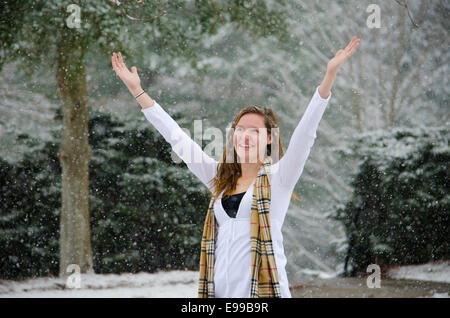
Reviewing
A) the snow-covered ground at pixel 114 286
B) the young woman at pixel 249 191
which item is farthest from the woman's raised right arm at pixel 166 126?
the snow-covered ground at pixel 114 286

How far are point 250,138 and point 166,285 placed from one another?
3.74 meters

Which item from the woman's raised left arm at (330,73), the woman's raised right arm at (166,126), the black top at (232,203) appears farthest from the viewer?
the woman's raised right arm at (166,126)

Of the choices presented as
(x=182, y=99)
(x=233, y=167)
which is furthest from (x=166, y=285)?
(x=233, y=167)

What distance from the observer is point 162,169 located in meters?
5.16

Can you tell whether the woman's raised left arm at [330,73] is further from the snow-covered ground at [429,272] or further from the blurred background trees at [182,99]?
the snow-covered ground at [429,272]

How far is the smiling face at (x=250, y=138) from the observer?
1547 millimetres

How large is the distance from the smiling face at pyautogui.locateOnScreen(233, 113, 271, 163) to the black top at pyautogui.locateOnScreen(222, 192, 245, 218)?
12 cm

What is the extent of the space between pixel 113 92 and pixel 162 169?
1027 mm

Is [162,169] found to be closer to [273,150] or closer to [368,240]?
[368,240]

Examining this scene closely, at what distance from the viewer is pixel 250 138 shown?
60.9 inches

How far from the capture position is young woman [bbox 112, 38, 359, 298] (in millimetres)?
1361

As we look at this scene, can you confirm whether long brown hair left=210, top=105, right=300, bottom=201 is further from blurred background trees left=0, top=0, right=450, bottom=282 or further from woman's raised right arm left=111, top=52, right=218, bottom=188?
blurred background trees left=0, top=0, right=450, bottom=282

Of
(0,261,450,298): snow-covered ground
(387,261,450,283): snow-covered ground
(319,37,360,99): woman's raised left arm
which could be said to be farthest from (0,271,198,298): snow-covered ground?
(319,37,360,99): woman's raised left arm
